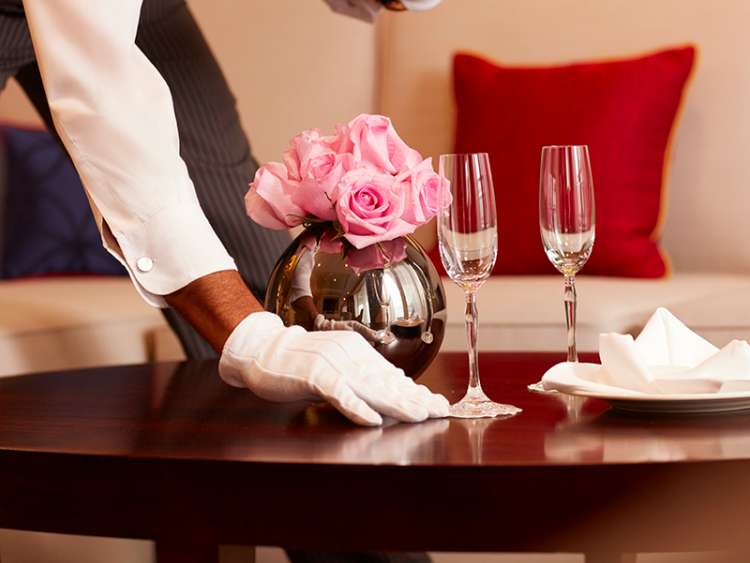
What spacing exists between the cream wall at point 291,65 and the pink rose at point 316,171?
1.57 m

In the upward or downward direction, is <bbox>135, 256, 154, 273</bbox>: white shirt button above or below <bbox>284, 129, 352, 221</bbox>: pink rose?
below

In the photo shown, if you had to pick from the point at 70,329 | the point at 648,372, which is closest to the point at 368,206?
the point at 648,372

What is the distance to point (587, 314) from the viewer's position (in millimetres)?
1900

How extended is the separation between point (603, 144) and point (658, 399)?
1439 mm

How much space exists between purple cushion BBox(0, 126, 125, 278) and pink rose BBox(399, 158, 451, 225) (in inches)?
66.1

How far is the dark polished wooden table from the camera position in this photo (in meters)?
0.80

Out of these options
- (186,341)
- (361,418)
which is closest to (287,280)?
(361,418)

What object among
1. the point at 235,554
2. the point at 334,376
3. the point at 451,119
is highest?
the point at 451,119

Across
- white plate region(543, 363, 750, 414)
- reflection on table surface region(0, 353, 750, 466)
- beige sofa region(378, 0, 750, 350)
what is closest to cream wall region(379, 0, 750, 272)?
beige sofa region(378, 0, 750, 350)

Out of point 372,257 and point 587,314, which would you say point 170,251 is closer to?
point 372,257

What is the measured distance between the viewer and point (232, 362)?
1.07 meters

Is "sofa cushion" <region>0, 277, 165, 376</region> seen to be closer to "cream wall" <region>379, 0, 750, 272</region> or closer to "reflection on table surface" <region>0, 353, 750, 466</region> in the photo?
"reflection on table surface" <region>0, 353, 750, 466</region>

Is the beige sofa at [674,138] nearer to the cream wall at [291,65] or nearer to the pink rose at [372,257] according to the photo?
the cream wall at [291,65]

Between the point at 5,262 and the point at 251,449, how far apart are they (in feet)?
6.32
